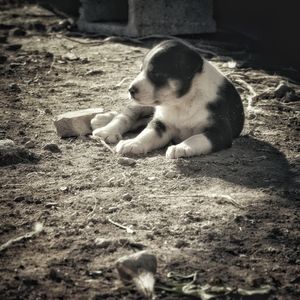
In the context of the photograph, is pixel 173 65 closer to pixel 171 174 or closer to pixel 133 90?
pixel 133 90

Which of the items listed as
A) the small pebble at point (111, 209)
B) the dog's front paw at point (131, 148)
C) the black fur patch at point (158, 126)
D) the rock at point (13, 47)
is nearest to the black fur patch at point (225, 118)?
the black fur patch at point (158, 126)

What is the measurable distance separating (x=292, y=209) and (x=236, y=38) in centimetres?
618

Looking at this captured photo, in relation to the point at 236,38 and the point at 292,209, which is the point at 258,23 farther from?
the point at 292,209

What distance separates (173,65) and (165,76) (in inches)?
4.4

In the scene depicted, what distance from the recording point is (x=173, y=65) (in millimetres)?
5227

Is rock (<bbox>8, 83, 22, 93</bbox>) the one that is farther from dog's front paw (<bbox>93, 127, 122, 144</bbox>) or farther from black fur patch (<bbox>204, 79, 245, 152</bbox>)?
black fur patch (<bbox>204, 79, 245, 152</bbox>)

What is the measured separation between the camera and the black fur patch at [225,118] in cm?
518

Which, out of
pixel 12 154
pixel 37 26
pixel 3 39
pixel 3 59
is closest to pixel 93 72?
pixel 3 59

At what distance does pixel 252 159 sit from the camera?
5129mm

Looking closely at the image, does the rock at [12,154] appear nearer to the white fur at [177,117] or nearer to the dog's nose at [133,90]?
the white fur at [177,117]

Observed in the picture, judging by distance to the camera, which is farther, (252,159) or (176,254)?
(252,159)

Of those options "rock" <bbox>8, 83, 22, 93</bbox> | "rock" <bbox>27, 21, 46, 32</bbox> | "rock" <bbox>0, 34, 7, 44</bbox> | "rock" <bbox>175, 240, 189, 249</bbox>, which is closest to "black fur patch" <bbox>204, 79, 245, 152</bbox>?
"rock" <bbox>175, 240, 189, 249</bbox>

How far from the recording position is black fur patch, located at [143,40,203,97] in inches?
205

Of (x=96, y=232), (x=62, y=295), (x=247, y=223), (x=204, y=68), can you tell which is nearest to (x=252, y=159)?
(x=204, y=68)
